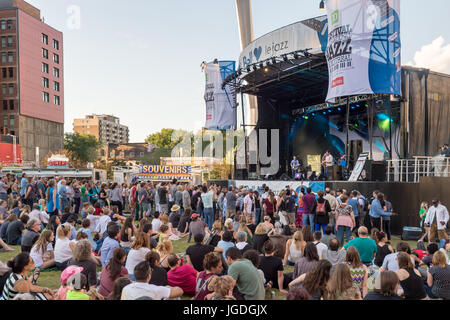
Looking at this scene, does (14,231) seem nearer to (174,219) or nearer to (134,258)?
(174,219)

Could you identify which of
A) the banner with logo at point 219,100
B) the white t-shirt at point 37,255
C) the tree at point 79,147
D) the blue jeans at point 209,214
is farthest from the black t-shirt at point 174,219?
the tree at point 79,147

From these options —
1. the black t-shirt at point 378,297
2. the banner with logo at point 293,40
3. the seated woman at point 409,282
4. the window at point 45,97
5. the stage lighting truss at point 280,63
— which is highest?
the window at point 45,97

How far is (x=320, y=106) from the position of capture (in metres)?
22.5

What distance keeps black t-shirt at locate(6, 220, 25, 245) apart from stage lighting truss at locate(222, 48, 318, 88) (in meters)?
13.3

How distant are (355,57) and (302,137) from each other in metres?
12.6


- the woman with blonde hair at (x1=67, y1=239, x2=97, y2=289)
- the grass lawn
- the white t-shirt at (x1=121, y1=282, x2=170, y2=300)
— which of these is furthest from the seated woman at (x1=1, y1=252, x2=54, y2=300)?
the grass lawn

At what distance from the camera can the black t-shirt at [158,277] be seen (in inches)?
176

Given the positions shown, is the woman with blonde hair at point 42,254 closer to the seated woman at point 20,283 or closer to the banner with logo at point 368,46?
the seated woman at point 20,283

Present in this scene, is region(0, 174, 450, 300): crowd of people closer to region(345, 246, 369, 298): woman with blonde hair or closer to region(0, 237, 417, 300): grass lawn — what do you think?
region(345, 246, 369, 298): woman with blonde hair

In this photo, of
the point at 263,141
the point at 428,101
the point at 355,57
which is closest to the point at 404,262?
the point at 355,57

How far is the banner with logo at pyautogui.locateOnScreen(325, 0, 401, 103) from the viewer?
12.2 m

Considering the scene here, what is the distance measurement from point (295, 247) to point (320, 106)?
1750 cm

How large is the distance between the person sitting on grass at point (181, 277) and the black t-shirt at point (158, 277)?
37 centimetres
